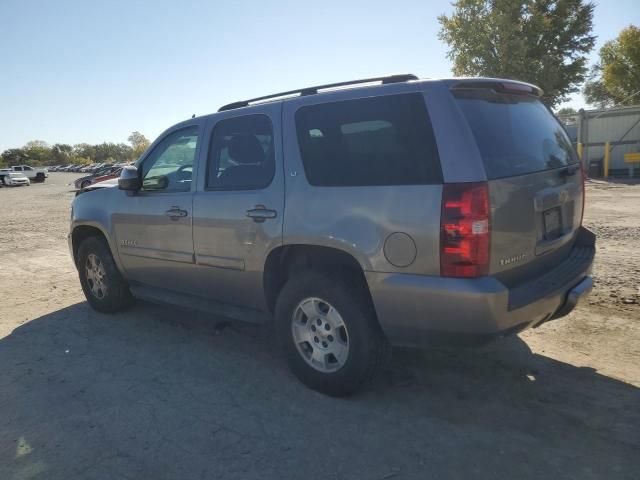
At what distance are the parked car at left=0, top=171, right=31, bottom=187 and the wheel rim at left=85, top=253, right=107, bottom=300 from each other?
39217 mm

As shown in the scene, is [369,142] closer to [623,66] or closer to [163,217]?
[163,217]

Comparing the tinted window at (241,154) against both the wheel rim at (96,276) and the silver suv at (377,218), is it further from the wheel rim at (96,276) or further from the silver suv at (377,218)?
the wheel rim at (96,276)

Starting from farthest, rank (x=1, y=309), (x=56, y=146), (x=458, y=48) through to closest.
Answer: (x=56, y=146) < (x=458, y=48) < (x=1, y=309)

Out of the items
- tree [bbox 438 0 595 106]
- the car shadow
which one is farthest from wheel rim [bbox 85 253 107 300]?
tree [bbox 438 0 595 106]

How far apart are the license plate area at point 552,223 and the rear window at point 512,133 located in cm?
28

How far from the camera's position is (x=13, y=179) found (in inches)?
1495

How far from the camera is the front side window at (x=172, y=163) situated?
165 inches

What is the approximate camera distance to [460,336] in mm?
2725

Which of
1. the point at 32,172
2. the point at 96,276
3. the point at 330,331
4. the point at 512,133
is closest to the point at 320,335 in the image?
the point at 330,331

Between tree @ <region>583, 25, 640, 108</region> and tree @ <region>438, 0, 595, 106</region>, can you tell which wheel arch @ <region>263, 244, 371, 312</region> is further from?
tree @ <region>583, 25, 640, 108</region>

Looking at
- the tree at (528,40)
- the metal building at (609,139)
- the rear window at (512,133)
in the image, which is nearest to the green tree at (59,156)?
the tree at (528,40)

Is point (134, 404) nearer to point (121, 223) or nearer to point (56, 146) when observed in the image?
point (121, 223)

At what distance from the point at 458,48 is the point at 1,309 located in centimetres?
3235

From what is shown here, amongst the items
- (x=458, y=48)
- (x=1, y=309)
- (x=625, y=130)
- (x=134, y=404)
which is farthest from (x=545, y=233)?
(x=458, y=48)
